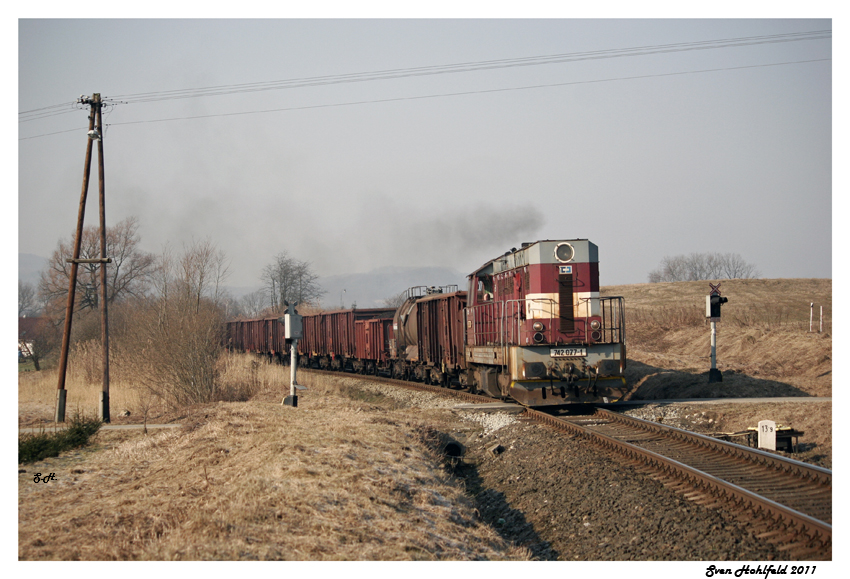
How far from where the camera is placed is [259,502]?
5.89 metres

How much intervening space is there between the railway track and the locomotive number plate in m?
2.15

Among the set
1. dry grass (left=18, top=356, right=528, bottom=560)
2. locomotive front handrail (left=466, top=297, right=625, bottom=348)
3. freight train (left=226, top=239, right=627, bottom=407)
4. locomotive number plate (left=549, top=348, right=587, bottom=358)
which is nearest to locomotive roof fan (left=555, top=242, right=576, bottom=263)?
freight train (left=226, top=239, right=627, bottom=407)

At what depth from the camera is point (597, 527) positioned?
6742mm

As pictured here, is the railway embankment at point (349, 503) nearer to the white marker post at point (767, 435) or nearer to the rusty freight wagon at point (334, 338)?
the white marker post at point (767, 435)

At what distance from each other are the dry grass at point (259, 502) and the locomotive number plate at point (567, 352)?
437 centimetres

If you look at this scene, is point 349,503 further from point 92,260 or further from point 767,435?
point 92,260

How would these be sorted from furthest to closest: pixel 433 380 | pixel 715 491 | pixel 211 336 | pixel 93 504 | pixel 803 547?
1. pixel 433 380
2. pixel 211 336
3. pixel 715 491
4. pixel 93 504
5. pixel 803 547

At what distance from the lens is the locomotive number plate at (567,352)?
44.9 ft

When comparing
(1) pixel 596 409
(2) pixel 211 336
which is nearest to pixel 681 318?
(1) pixel 596 409

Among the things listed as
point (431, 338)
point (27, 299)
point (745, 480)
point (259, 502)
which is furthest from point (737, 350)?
point (27, 299)

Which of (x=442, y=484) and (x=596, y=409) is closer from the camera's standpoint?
(x=442, y=484)

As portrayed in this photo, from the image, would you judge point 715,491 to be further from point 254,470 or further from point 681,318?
point 681,318

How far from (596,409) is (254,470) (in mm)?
9576

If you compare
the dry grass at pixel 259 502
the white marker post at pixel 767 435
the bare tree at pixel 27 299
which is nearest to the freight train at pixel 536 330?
the white marker post at pixel 767 435
